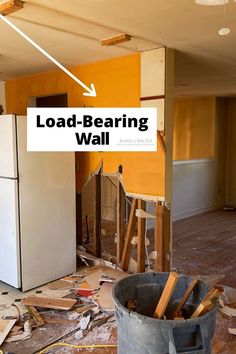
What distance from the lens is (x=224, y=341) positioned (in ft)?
8.45

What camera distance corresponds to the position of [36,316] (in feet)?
9.53

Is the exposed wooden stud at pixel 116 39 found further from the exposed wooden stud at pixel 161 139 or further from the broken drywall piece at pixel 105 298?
the broken drywall piece at pixel 105 298

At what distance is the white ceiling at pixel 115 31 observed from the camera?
2139 mm

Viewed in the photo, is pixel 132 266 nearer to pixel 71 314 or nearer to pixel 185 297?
pixel 71 314

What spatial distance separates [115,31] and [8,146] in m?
1.46

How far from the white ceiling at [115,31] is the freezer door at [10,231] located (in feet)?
4.31

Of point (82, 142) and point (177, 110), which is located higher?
point (177, 110)

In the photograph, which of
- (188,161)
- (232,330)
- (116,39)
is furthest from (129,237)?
(188,161)

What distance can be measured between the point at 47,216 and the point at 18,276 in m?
0.64

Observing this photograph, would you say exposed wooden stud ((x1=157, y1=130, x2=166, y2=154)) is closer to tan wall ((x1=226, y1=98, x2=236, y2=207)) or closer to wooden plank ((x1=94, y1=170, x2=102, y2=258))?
wooden plank ((x1=94, y1=170, x2=102, y2=258))

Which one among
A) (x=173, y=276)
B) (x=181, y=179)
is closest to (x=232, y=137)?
(x=181, y=179)

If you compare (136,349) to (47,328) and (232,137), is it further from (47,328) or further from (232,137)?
(232,137)

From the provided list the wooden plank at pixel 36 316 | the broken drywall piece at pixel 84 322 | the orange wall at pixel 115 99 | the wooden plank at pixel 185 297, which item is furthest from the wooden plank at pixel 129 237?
the wooden plank at pixel 185 297

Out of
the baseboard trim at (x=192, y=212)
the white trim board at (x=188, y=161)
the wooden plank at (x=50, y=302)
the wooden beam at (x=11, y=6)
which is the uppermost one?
the wooden beam at (x=11, y=6)
